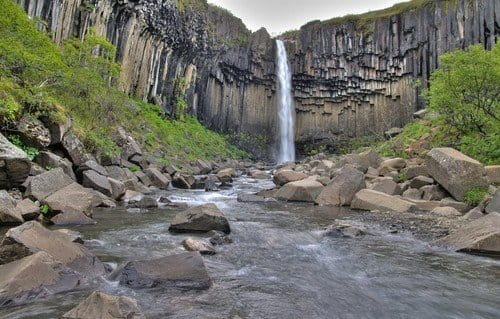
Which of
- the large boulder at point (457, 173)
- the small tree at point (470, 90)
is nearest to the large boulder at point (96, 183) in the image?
the large boulder at point (457, 173)

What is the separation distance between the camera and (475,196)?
11.0 meters

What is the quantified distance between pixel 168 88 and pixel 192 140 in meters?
6.29

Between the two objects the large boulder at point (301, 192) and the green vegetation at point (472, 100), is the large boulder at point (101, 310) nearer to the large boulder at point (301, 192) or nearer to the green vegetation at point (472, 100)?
the large boulder at point (301, 192)

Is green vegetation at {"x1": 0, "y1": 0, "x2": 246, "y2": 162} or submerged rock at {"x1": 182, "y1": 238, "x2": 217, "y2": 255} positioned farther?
green vegetation at {"x1": 0, "y1": 0, "x2": 246, "y2": 162}

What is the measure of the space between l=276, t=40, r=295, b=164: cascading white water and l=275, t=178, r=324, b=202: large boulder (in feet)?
105

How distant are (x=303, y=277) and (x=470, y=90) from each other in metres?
12.7

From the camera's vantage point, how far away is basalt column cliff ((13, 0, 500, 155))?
31.3 m

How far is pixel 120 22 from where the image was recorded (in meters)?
27.4

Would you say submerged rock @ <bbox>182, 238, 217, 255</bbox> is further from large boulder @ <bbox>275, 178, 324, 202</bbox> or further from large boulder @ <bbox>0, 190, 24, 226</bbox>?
large boulder @ <bbox>275, 178, 324, 202</bbox>

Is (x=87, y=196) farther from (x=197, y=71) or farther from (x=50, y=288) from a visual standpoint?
(x=197, y=71)

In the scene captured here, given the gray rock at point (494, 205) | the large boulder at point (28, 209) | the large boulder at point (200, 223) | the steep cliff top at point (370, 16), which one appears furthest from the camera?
the steep cliff top at point (370, 16)

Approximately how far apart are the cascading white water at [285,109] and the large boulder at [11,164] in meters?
39.1

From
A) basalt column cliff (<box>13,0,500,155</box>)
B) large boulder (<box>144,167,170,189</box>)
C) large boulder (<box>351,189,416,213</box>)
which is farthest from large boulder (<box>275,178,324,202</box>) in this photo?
basalt column cliff (<box>13,0,500,155</box>)

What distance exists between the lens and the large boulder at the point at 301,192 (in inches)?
563
